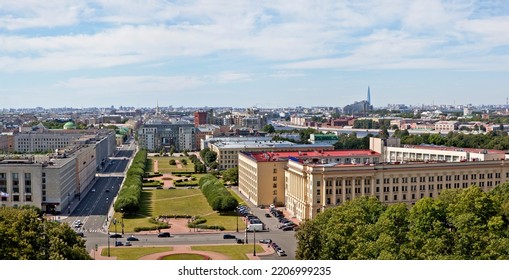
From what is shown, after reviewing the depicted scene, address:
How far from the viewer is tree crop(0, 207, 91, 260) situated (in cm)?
1844

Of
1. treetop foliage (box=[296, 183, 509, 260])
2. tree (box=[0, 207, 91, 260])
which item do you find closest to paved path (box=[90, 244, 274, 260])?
treetop foliage (box=[296, 183, 509, 260])

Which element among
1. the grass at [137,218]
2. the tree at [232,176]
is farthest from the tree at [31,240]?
the tree at [232,176]

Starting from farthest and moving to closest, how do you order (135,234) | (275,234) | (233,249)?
(135,234) → (275,234) → (233,249)

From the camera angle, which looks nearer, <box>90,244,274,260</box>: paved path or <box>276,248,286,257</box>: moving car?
<box>90,244,274,260</box>: paved path

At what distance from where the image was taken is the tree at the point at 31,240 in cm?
1844

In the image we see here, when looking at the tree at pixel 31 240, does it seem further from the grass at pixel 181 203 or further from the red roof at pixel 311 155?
the red roof at pixel 311 155

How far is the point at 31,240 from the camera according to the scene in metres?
19.4

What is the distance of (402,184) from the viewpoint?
121 ft

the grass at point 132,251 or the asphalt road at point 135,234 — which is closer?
the grass at point 132,251

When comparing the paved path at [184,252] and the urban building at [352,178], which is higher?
the urban building at [352,178]

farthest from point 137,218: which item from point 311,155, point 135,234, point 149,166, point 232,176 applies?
point 149,166

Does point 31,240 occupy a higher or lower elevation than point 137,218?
higher

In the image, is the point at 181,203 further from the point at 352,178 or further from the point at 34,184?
the point at 352,178

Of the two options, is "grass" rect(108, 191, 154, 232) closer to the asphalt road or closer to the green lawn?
the green lawn
